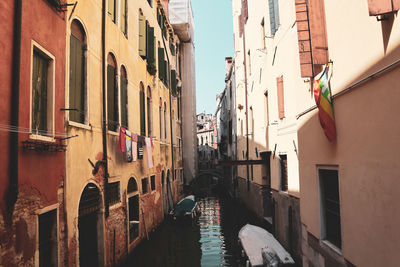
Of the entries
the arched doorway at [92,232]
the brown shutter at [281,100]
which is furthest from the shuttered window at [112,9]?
the brown shutter at [281,100]

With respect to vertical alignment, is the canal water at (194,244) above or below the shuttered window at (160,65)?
below

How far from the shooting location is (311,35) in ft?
18.0

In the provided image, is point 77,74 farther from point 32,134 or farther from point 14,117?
point 14,117

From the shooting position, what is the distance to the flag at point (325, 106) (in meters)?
4.95

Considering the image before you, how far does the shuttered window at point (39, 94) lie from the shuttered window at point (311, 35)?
476 centimetres

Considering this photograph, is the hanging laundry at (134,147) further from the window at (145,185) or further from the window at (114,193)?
the window at (145,185)

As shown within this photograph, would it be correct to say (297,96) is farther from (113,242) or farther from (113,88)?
(113,242)

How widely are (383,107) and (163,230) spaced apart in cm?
1292

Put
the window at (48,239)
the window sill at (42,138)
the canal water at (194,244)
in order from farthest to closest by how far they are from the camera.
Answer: the canal water at (194,244), the window at (48,239), the window sill at (42,138)

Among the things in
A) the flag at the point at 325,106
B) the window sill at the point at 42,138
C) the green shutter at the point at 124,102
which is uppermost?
the green shutter at the point at 124,102

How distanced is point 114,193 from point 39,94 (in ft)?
15.6

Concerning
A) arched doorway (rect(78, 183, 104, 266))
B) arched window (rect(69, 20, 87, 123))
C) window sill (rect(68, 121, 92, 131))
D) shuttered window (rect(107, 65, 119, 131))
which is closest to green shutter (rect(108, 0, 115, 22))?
shuttered window (rect(107, 65, 119, 131))

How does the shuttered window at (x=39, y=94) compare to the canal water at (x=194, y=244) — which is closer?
the shuttered window at (x=39, y=94)

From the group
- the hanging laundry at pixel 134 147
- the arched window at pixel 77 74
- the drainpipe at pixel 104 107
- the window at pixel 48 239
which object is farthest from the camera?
the hanging laundry at pixel 134 147
